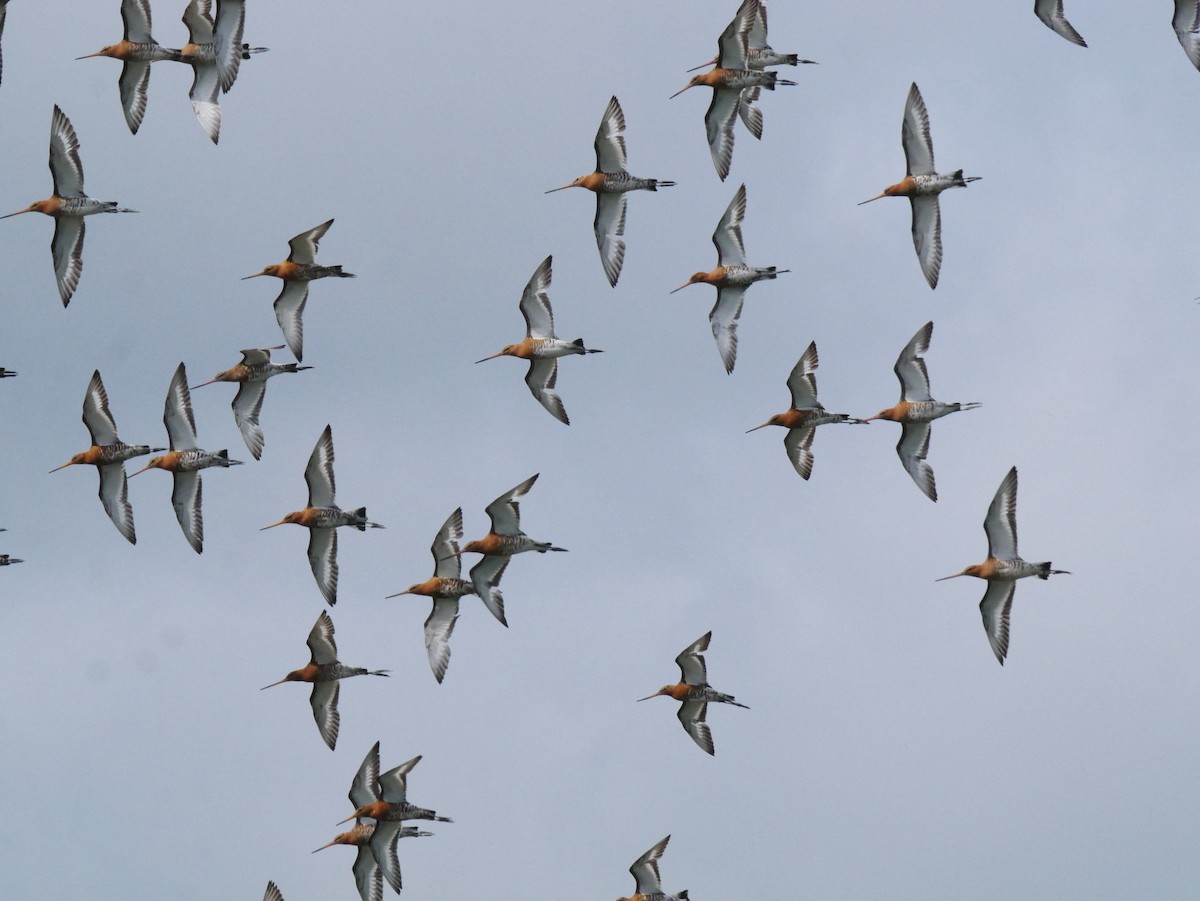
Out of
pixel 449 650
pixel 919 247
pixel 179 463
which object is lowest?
pixel 449 650

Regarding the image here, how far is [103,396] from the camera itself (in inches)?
2066

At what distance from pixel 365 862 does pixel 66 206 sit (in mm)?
15704

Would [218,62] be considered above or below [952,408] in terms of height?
above

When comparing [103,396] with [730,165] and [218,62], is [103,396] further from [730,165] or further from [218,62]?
[730,165]

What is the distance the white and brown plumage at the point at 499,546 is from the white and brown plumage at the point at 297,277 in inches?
228

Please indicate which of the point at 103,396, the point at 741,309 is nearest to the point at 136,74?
the point at 103,396

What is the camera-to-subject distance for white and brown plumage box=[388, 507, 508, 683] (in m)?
52.0

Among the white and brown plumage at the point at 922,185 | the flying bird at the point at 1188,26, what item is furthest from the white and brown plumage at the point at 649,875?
the flying bird at the point at 1188,26

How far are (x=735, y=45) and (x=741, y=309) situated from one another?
5812 mm

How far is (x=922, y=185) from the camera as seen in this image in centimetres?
4962

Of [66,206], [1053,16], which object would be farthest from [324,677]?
[1053,16]

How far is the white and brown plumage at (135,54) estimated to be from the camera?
170ft

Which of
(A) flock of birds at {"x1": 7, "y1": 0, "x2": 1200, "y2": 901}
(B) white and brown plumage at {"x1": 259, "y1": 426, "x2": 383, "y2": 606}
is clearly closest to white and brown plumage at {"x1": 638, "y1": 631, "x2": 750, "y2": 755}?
(A) flock of birds at {"x1": 7, "y1": 0, "x2": 1200, "y2": 901}

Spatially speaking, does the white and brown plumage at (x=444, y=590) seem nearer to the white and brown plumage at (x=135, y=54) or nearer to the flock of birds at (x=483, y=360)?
the flock of birds at (x=483, y=360)
